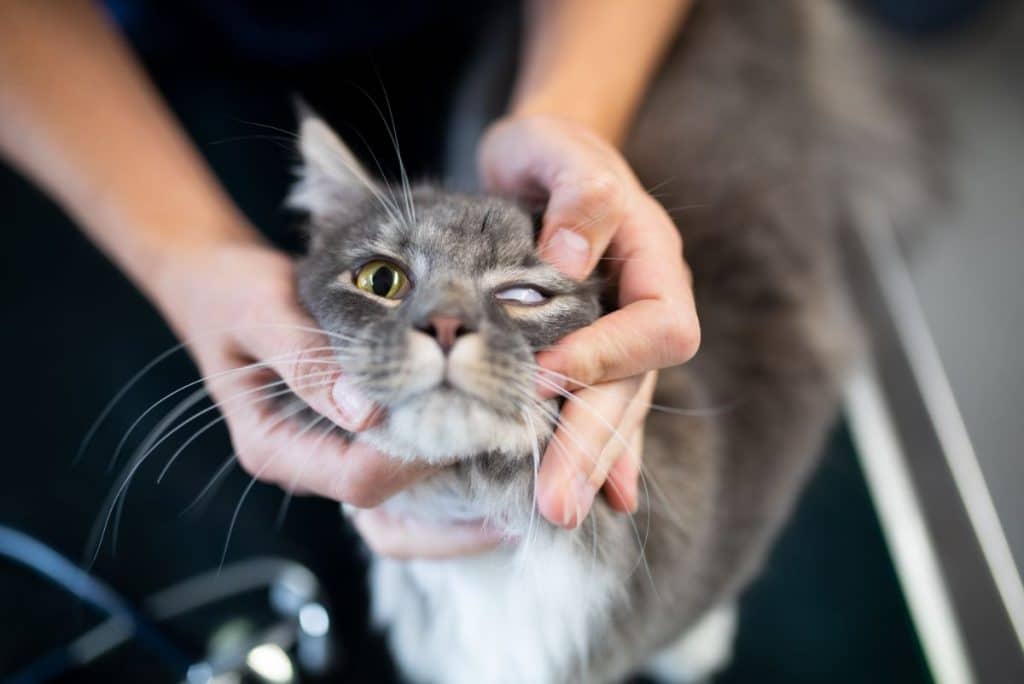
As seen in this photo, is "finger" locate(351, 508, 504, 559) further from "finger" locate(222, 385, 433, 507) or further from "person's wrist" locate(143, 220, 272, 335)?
"person's wrist" locate(143, 220, 272, 335)

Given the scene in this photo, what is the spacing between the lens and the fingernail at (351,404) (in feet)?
2.45

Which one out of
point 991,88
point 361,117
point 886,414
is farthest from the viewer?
point 991,88

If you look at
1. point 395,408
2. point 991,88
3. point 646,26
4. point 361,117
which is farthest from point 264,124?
point 991,88

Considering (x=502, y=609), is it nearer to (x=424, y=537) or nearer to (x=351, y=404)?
(x=424, y=537)

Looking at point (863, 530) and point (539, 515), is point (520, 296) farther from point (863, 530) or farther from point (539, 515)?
point (863, 530)

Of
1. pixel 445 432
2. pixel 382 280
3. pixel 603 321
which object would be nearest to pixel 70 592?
pixel 382 280

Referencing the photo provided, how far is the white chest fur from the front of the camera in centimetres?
97

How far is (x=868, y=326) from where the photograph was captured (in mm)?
1869

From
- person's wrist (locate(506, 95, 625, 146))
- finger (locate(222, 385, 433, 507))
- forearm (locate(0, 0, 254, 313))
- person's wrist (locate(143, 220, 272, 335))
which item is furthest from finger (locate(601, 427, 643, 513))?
forearm (locate(0, 0, 254, 313))

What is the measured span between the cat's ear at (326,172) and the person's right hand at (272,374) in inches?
4.4

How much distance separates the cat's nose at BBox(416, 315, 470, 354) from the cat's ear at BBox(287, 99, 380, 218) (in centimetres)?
35

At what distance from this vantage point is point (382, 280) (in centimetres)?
90

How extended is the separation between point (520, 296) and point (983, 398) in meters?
1.34

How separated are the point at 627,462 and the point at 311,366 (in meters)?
0.40
